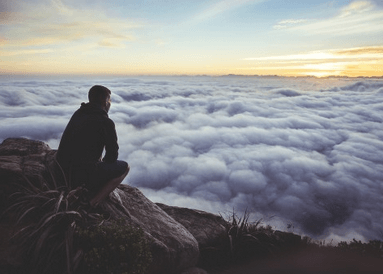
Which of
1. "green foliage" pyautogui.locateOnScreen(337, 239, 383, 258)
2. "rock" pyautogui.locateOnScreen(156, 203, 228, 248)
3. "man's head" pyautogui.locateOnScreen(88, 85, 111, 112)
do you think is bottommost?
"green foliage" pyautogui.locateOnScreen(337, 239, 383, 258)

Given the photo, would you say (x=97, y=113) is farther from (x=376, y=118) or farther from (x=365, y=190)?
(x=376, y=118)

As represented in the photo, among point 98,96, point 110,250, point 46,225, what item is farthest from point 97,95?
point 110,250

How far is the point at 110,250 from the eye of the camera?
3023mm

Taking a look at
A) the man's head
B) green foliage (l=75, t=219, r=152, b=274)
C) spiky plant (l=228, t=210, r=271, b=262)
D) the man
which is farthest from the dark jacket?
spiky plant (l=228, t=210, r=271, b=262)

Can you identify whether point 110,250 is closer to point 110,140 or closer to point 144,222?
point 110,140

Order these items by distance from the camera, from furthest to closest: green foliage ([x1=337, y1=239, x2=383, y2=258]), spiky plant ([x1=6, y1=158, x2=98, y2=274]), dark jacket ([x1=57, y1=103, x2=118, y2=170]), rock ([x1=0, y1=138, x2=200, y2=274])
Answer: green foliage ([x1=337, y1=239, x2=383, y2=258]) < rock ([x1=0, y1=138, x2=200, y2=274]) < dark jacket ([x1=57, y1=103, x2=118, y2=170]) < spiky plant ([x1=6, y1=158, x2=98, y2=274])

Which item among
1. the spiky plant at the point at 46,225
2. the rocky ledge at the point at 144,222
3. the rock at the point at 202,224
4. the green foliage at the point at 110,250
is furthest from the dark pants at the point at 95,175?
the rock at the point at 202,224

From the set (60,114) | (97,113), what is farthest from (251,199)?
(60,114)

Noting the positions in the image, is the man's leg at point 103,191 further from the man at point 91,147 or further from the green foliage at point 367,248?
the green foliage at point 367,248

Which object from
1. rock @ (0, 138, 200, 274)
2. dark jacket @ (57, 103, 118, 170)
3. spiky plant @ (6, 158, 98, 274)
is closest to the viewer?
spiky plant @ (6, 158, 98, 274)

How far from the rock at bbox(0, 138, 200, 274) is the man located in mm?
326

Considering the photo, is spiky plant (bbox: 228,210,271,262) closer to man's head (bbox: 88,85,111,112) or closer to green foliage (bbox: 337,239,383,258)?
green foliage (bbox: 337,239,383,258)

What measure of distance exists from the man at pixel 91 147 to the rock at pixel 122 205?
0.33 metres

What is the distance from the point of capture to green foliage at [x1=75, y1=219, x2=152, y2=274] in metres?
2.90
